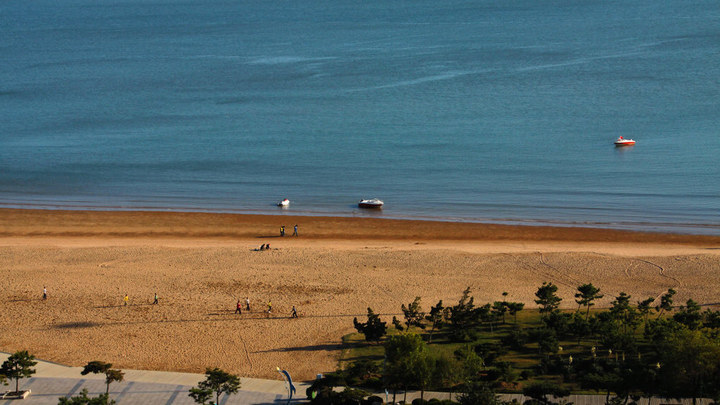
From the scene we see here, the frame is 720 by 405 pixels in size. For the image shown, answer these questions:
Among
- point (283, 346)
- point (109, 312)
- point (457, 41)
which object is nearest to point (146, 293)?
point (109, 312)

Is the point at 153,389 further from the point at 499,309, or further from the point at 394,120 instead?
the point at 394,120

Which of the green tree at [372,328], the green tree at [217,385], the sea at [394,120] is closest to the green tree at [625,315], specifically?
the green tree at [372,328]

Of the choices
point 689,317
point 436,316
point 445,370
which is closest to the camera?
point 445,370

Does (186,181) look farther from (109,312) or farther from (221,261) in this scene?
(109,312)

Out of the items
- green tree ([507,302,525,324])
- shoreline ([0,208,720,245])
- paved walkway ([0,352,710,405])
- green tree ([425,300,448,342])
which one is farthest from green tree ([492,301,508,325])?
shoreline ([0,208,720,245])

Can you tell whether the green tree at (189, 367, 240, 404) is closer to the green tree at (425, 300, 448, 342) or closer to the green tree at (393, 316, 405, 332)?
the green tree at (393, 316, 405, 332)

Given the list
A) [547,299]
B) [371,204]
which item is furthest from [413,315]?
[371,204]

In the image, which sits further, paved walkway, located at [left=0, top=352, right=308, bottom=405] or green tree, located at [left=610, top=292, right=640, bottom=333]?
green tree, located at [left=610, top=292, right=640, bottom=333]

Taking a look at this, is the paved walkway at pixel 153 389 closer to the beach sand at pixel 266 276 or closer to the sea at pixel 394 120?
the beach sand at pixel 266 276
